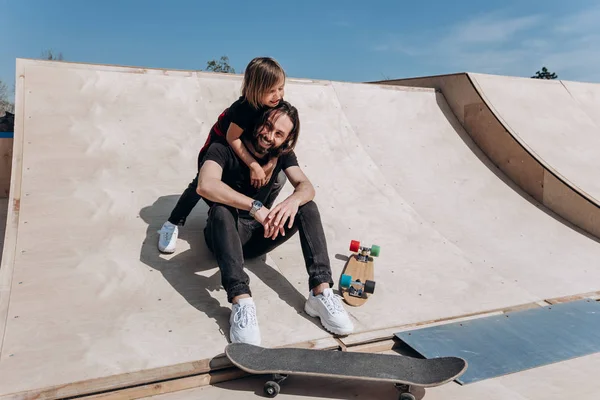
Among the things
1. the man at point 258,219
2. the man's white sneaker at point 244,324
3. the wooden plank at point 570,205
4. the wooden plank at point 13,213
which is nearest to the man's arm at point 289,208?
the man at point 258,219

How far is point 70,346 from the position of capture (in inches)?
87.1

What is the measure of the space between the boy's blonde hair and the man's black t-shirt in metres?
0.36

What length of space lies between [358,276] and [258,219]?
3.19 ft

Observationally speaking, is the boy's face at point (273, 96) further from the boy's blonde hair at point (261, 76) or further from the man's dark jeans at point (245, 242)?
the man's dark jeans at point (245, 242)

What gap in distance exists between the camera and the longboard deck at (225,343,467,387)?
6.51 ft

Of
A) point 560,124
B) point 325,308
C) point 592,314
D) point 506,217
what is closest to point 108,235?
point 325,308

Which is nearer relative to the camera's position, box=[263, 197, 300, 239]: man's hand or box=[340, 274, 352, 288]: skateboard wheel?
box=[263, 197, 300, 239]: man's hand

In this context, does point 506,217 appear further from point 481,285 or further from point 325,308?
point 325,308

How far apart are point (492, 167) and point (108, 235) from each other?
4360 millimetres

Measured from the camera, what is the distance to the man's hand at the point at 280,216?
2.50 m

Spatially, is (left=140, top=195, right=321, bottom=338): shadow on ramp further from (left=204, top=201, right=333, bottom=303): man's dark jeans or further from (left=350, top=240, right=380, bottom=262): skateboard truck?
(left=350, top=240, right=380, bottom=262): skateboard truck

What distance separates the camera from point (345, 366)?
210cm

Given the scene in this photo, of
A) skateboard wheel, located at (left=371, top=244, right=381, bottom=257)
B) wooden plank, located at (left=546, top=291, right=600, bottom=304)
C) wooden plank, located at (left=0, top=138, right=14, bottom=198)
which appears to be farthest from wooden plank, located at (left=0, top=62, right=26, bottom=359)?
wooden plank, located at (left=546, top=291, right=600, bottom=304)

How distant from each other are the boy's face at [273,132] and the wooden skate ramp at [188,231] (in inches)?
35.6
